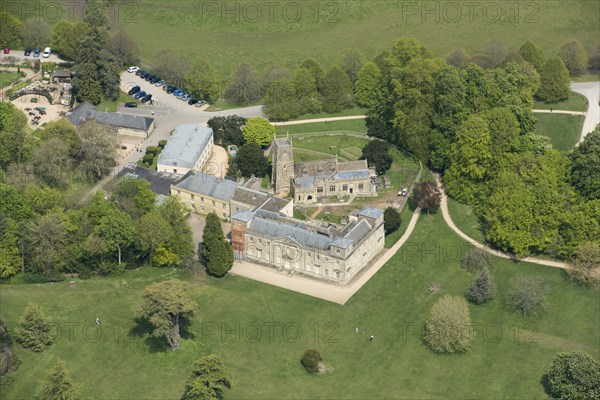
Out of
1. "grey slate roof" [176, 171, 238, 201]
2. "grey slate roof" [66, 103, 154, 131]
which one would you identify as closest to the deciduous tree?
"grey slate roof" [176, 171, 238, 201]

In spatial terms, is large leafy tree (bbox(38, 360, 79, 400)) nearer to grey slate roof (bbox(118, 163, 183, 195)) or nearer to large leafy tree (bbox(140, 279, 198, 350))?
large leafy tree (bbox(140, 279, 198, 350))

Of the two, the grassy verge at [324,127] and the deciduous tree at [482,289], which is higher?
the grassy verge at [324,127]

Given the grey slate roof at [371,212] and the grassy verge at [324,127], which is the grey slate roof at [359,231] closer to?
the grey slate roof at [371,212]

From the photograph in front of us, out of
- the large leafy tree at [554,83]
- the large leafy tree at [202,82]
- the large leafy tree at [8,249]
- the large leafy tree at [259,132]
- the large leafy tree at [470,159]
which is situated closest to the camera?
the large leafy tree at [8,249]

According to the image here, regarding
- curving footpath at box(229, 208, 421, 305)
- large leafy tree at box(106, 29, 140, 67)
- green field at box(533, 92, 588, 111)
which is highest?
large leafy tree at box(106, 29, 140, 67)

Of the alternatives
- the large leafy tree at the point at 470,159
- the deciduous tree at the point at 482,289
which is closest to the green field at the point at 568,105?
the large leafy tree at the point at 470,159

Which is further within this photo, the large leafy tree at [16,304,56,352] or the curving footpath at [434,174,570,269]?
the curving footpath at [434,174,570,269]

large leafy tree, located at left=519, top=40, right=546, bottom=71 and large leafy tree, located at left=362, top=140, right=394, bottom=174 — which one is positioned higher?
large leafy tree, located at left=519, top=40, right=546, bottom=71
